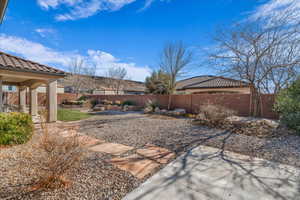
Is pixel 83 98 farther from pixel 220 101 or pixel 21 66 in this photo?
pixel 220 101

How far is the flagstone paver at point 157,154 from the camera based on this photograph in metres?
3.20

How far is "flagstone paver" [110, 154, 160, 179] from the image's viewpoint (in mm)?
2623

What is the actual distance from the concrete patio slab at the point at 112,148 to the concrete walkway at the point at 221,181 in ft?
4.69

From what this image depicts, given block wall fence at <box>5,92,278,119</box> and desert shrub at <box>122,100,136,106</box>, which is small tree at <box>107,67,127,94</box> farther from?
block wall fence at <box>5,92,278,119</box>

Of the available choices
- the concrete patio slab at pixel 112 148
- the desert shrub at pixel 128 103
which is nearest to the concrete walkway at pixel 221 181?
the concrete patio slab at pixel 112 148

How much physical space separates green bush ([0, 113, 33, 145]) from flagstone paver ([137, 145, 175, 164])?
3.60 meters

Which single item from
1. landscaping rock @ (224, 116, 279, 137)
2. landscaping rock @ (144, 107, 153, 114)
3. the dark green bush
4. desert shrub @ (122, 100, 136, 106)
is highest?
the dark green bush

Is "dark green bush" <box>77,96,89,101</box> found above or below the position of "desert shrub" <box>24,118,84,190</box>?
above

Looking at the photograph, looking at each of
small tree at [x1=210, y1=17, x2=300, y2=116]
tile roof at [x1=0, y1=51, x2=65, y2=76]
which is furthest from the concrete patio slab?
small tree at [x1=210, y1=17, x2=300, y2=116]

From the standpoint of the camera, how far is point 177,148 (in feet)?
12.9

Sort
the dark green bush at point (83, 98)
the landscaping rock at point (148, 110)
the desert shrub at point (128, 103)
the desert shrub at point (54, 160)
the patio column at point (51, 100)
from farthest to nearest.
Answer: the dark green bush at point (83, 98), the desert shrub at point (128, 103), the landscaping rock at point (148, 110), the patio column at point (51, 100), the desert shrub at point (54, 160)

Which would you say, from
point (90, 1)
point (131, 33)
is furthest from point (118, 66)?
point (90, 1)

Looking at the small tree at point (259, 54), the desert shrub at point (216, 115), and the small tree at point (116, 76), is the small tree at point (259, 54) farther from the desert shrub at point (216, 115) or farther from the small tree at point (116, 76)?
the small tree at point (116, 76)

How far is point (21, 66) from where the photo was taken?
564 cm
